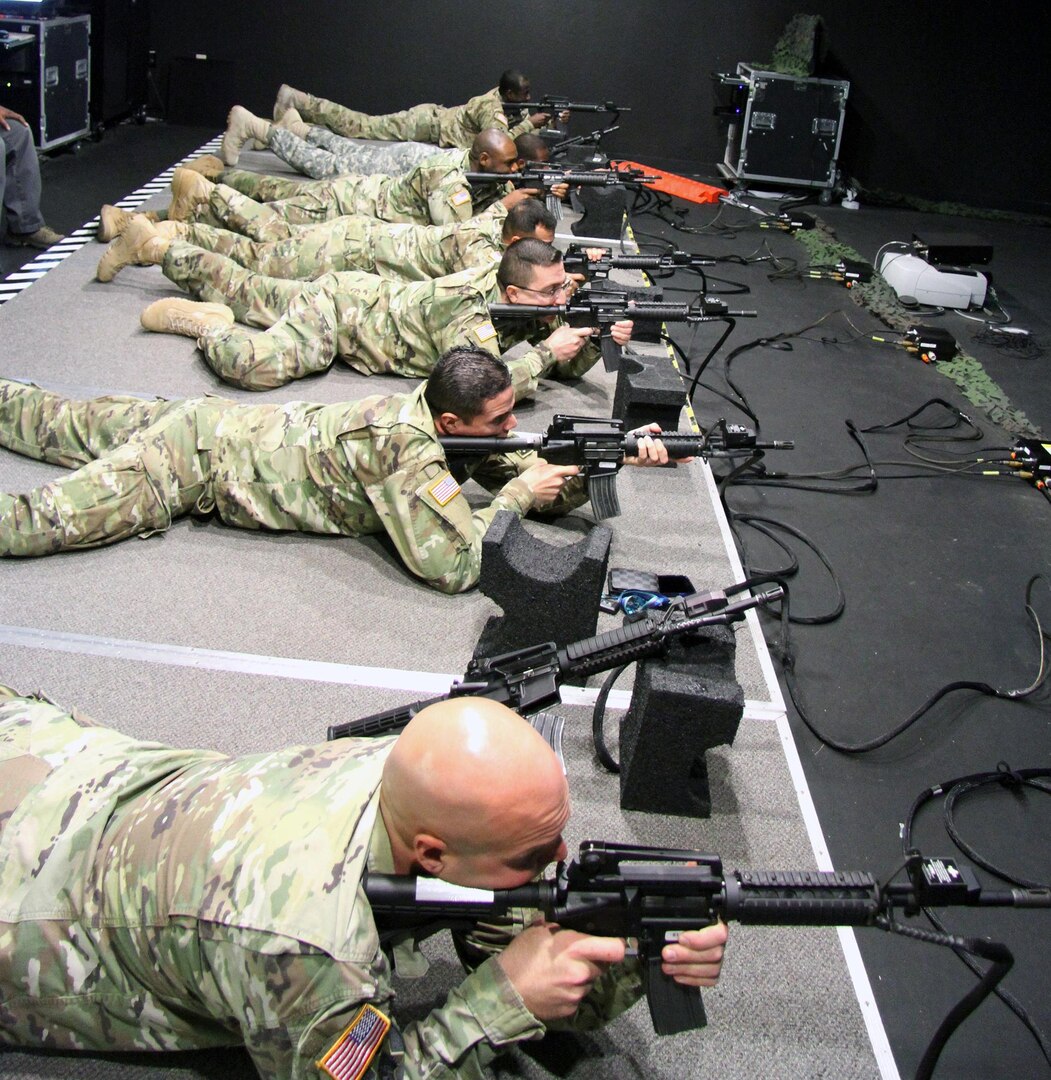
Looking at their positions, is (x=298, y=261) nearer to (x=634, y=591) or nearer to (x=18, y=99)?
(x=634, y=591)

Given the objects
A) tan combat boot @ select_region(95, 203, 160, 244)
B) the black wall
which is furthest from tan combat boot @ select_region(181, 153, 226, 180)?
the black wall

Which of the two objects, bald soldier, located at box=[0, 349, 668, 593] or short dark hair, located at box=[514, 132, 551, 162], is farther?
short dark hair, located at box=[514, 132, 551, 162]

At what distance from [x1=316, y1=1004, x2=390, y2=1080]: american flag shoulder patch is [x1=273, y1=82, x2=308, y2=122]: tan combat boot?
894 cm

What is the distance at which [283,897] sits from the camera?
1490 mm

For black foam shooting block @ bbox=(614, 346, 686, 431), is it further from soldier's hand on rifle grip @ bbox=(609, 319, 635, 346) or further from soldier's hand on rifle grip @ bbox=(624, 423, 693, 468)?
soldier's hand on rifle grip @ bbox=(624, 423, 693, 468)

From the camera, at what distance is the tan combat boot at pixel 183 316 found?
4883 mm

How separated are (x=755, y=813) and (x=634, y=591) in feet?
3.03

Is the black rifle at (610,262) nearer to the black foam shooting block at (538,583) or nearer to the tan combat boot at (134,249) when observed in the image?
the tan combat boot at (134,249)

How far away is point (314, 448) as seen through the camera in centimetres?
322

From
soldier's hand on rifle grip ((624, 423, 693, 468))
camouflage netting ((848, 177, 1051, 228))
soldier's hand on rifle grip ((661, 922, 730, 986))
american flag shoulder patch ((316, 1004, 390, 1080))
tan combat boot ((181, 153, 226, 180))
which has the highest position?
camouflage netting ((848, 177, 1051, 228))

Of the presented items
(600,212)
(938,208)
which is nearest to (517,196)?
(600,212)

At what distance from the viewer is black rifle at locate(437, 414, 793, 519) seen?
3.35m

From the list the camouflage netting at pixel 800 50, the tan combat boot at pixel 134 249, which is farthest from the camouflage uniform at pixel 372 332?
the camouflage netting at pixel 800 50

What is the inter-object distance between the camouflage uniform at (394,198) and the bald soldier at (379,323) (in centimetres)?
130
